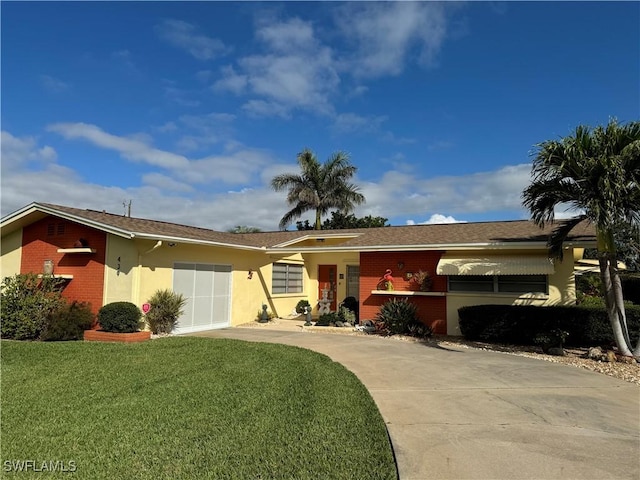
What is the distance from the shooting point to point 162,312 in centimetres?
1505

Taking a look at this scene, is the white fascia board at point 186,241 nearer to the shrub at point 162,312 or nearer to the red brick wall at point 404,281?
the shrub at point 162,312

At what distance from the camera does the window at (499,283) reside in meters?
14.7

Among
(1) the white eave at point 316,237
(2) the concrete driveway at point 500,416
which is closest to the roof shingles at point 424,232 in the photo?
(1) the white eave at point 316,237

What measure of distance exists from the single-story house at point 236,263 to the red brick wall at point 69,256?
39mm

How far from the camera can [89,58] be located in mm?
14055

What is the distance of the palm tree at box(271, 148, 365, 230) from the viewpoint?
130 ft

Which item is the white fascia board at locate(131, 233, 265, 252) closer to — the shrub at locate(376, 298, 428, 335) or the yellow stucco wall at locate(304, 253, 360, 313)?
the yellow stucco wall at locate(304, 253, 360, 313)

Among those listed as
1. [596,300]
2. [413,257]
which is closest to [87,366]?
[413,257]

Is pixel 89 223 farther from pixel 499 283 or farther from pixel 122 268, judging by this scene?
pixel 499 283

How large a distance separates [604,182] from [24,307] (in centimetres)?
1791

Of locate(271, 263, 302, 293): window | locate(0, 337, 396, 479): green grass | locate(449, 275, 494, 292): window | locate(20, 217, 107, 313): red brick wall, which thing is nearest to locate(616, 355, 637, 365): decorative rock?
locate(449, 275, 494, 292): window

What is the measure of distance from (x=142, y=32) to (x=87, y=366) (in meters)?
10.8

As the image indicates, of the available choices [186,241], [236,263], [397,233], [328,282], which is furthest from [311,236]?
[186,241]

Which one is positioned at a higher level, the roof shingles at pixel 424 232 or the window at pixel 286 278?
the roof shingles at pixel 424 232
